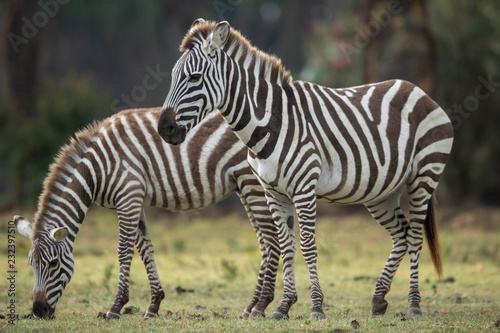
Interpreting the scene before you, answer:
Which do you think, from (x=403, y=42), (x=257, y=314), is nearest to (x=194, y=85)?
(x=257, y=314)

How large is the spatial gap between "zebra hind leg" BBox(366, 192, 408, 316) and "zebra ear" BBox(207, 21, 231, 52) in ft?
8.17

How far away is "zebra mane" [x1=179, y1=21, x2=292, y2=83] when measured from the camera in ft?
22.4

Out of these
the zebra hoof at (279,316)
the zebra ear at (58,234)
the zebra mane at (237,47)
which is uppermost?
the zebra mane at (237,47)

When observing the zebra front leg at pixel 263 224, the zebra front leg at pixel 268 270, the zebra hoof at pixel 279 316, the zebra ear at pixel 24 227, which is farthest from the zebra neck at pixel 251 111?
the zebra ear at pixel 24 227

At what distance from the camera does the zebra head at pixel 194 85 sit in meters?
6.57

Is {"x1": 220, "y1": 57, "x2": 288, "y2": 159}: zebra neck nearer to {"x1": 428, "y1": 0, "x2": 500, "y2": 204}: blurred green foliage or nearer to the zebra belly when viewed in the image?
the zebra belly

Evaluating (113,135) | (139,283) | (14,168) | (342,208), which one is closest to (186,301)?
(139,283)

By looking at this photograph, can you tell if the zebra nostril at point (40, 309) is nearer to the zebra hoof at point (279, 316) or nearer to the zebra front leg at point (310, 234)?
the zebra hoof at point (279, 316)

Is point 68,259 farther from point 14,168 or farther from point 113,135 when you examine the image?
point 14,168

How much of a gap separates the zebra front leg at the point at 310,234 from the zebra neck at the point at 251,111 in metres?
0.57

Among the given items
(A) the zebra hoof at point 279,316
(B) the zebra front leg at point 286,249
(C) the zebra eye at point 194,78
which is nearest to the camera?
(C) the zebra eye at point 194,78

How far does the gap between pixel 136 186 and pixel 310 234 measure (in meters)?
1.89

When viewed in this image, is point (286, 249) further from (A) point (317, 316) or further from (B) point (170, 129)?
(B) point (170, 129)

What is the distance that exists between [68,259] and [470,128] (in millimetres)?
15013
